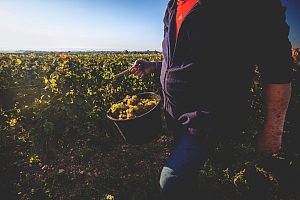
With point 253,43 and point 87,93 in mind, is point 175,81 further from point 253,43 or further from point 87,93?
point 87,93

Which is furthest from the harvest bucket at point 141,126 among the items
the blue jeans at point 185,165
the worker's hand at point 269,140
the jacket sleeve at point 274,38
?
the jacket sleeve at point 274,38

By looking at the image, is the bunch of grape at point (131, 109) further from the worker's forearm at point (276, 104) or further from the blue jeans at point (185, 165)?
the worker's forearm at point (276, 104)

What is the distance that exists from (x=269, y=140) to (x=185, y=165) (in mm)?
684

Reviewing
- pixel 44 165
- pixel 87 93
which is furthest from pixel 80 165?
pixel 87 93

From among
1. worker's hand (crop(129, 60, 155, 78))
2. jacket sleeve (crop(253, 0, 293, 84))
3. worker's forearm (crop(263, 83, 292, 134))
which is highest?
jacket sleeve (crop(253, 0, 293, 84))

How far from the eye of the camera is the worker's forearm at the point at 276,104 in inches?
53.7

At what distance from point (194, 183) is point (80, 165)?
3.01m

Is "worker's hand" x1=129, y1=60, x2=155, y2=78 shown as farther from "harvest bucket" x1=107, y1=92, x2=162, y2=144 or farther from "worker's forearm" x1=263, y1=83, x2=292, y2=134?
"worker's forearm" x1=263, y1=83, x2=292, y2=134

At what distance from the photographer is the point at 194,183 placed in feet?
5.98

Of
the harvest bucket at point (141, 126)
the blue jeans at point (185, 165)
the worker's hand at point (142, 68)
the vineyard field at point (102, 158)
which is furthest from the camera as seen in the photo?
the vineyard field at point (102, 158)

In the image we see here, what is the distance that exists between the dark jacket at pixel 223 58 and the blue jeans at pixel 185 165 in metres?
0.10

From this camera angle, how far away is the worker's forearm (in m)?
1.36

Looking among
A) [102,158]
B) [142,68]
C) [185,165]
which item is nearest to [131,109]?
[142,68]

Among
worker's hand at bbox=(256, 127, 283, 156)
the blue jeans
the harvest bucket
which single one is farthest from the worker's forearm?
the harvest bucket
